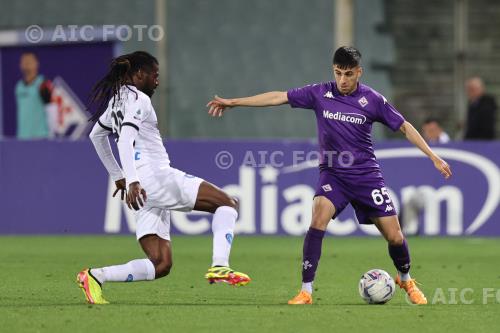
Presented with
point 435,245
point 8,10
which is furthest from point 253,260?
point 8,10

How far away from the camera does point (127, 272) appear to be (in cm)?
952

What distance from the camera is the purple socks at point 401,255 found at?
9.97 metres

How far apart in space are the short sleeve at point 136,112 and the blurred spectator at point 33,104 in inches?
399

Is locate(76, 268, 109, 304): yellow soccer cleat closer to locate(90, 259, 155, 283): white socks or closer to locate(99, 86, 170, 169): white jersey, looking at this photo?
locate(90, 259, 155, 283): white socks

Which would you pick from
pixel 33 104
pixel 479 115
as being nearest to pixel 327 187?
pixel 479 115

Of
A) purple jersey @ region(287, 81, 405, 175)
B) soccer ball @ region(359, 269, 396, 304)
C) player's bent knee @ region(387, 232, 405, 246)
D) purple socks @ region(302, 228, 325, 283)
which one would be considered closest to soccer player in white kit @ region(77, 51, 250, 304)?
purple socks @ region(302, 228, 325, 283)

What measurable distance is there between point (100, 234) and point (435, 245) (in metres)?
4.23

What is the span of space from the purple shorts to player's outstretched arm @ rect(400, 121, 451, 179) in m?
0.40

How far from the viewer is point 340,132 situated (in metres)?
9.81

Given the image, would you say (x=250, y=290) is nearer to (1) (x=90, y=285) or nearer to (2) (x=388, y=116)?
(1) (x=90, y=285)

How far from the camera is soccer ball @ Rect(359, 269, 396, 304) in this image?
32.0ft

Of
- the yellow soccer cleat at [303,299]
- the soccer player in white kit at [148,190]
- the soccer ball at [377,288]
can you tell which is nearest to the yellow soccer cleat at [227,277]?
the soccer player in white kit at [148,190]

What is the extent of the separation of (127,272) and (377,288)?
6.02 feet

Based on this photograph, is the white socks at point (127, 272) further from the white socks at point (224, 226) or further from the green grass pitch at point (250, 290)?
the white socks at point (224, 226)
